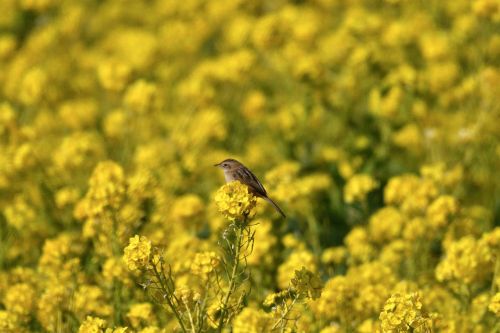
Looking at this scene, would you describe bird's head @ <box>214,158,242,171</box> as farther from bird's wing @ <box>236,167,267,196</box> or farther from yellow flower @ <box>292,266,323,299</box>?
yellow flower @ <box>292,266,323,299</box>

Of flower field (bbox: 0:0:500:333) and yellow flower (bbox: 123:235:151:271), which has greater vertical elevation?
flower field (bbox: 0:0:500:333)

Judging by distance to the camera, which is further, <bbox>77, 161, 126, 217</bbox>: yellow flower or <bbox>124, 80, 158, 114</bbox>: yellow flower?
<bbox>124, 80, 158, 114</bbox>: yellow flower

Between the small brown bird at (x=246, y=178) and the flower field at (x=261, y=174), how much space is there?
0.29 metres

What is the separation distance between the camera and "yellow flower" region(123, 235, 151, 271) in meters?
3.93

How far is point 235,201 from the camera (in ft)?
12.9

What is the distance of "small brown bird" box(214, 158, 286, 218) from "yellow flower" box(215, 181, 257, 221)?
0.50 m

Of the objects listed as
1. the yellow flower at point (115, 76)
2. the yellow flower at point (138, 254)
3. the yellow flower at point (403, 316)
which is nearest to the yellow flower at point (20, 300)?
the yellow flower at point (138, 254)

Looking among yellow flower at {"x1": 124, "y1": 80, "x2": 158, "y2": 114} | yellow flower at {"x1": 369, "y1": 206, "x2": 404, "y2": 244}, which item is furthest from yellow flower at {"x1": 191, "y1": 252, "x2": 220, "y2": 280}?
yellow flower at {"x1": 124, "y1": 80, "x2": 158, "y2": 114}

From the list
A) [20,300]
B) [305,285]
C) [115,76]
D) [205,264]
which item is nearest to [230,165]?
[205,264]

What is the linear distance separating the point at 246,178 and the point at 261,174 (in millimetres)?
3263

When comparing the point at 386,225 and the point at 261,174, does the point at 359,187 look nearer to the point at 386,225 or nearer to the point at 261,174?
the point at 386,225

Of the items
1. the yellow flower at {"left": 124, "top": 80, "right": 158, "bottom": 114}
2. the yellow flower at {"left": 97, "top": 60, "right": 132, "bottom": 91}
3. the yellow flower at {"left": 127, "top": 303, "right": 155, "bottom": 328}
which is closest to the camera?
the yellow flower at {"left": 127, "top": 303, "right": 155, "bottom": 328}

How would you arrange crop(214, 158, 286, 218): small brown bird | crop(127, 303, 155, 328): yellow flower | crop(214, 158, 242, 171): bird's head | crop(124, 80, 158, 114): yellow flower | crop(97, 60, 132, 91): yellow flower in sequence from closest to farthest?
crop(214, 158, 286, 218): small brown bird
crop(127, 303, 155, 328): yellow flower
crop(214, 158, 242, 171): bird's head
crop(124, 80, 158, 114): yellow flower
crop(97, 60, 132, 91): yellow flower

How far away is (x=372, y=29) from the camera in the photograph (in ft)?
29.5
